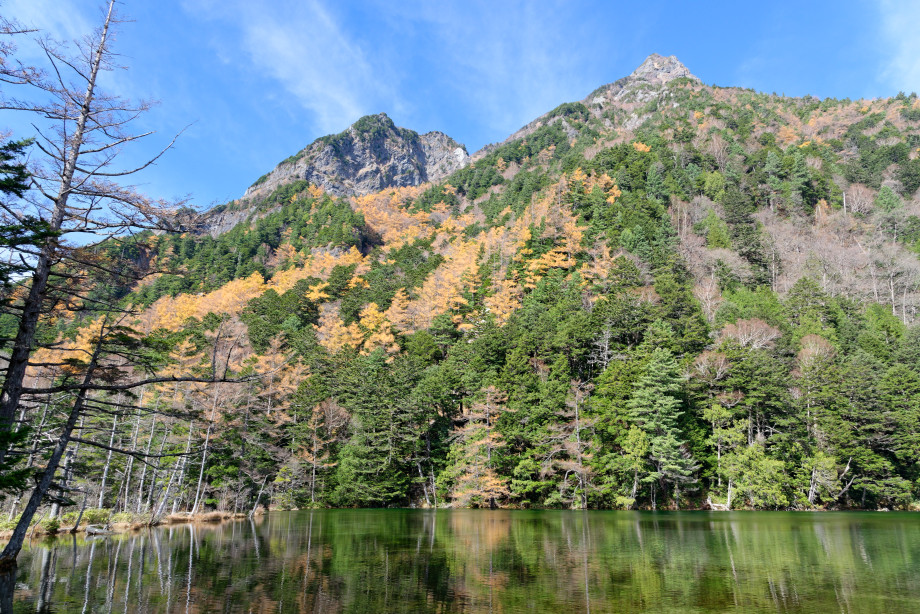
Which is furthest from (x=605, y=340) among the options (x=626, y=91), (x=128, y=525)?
(x=626, y=91)

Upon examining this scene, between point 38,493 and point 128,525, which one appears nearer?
point 38,493

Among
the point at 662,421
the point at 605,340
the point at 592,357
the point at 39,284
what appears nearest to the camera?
the point at 39,284

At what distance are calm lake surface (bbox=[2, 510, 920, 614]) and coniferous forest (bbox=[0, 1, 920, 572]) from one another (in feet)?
9.82

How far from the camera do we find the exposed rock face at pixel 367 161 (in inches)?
5438

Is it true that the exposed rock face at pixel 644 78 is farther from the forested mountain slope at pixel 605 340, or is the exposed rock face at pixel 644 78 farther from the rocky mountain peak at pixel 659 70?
the forested mountain slope at pixel 605 340

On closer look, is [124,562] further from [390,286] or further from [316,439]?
[390,286]

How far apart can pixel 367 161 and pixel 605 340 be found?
136 m

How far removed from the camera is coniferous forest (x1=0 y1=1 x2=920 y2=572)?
12164 millimetres

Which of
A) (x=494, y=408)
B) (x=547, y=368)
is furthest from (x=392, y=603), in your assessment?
(x=547, y=368)

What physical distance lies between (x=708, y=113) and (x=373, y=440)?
85.8 meters

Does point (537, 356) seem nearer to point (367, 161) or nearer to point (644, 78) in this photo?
point (367, 161)

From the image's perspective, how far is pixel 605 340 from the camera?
123ft

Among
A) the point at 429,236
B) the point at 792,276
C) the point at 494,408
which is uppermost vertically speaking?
the point at 429,236

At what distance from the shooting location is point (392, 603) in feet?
27.9
